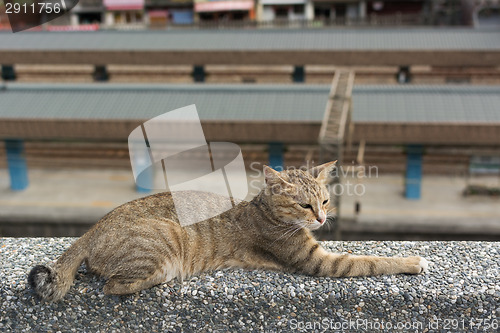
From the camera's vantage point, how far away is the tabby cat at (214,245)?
4.08 meters

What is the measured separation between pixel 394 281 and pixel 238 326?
4.06 feet

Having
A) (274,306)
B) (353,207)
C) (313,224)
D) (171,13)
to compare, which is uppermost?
(171,13)

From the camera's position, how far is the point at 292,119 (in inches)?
544

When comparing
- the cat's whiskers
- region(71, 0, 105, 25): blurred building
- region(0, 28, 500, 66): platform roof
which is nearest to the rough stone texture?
the cat's whiskers

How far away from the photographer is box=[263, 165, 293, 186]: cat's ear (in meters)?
4.37

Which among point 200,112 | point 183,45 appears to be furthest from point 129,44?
A: point 200,112

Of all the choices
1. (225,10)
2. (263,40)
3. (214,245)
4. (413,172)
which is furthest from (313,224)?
(225,10)

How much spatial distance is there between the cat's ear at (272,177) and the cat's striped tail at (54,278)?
1657 mm

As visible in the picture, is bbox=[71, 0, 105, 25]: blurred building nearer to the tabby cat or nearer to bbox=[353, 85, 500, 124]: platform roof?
bbox=[353, 85, 500, 124]: platform roof

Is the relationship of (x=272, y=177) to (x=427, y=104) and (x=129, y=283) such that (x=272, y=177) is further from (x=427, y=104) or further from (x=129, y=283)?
(x=427, y=104)

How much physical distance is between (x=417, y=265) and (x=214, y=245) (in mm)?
1641

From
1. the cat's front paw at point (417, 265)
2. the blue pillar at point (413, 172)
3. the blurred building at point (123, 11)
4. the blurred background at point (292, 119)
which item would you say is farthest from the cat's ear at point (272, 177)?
the blurred building at point (123, 11)

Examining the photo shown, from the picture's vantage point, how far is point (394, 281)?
13.5 ft

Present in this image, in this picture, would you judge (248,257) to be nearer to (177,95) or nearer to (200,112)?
(200,112)
